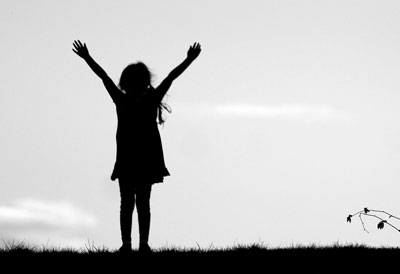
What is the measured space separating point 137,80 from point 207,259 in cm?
258

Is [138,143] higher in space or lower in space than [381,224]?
higher

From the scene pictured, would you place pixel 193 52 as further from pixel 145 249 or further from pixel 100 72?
pixel 145 249

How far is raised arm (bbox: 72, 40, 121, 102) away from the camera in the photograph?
9.41 meters

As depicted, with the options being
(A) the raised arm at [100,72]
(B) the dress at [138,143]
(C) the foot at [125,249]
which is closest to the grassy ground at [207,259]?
(C) the foot at [125,249]

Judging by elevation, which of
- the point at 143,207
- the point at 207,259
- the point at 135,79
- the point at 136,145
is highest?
the point at 135,79

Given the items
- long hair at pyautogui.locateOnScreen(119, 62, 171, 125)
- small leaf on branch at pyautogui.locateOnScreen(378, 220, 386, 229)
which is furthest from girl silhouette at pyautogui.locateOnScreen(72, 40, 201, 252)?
small leaf on branch at pyautogui.locateOnScreen(378, 220, 386, 229)

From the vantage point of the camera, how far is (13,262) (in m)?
8.66

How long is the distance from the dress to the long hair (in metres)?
0.15

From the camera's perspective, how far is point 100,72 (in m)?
9.41

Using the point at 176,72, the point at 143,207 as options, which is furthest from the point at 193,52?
the point at 143,207

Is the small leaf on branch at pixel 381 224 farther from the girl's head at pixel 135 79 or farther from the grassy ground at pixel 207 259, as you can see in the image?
the girl's head at pixel 135 79

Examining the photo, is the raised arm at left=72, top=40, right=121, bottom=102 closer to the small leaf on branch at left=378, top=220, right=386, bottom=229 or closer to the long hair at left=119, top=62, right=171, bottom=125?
the long hair at left=119, top=62, right=171, bottom=125

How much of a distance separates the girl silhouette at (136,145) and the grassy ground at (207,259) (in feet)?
1.75

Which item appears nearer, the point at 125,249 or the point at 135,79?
the point at 125,249
